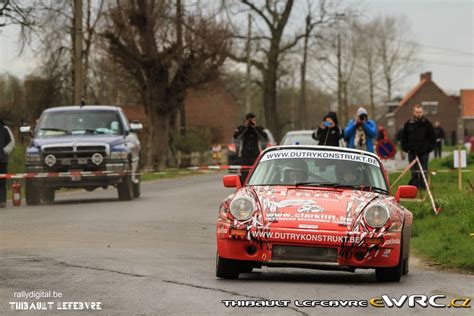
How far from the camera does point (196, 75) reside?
150 feet

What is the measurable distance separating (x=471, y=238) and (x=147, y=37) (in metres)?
31.5

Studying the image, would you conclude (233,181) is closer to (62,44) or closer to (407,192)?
(407,192)

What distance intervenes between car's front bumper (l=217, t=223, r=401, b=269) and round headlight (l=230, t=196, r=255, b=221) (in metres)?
0.15

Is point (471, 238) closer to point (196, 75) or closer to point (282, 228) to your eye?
point (282, 228)

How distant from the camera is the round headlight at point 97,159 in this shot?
74.1 feet

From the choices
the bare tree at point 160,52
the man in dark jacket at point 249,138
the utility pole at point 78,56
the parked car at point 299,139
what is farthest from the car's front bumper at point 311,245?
the bare tree at point 160,52

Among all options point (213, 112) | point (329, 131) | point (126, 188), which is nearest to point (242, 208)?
point (329, 131)

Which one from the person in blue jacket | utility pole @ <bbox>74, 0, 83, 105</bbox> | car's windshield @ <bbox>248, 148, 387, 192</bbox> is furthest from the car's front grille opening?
utility pole @ <bbox>74, 0, 83, 105</bbox>

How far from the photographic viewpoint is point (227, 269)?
10.3m

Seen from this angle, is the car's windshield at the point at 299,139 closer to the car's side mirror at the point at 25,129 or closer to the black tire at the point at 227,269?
the car's side mirror at the point at 25,129

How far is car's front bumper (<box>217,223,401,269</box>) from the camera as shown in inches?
395

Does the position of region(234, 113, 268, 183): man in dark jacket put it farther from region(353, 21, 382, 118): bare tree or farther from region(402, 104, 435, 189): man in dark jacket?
region(353, 21, 382, 118): bare tree

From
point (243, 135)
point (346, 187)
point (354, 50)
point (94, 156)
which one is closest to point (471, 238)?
Result: point (346, 187)

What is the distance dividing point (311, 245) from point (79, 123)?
13980 millimetres
